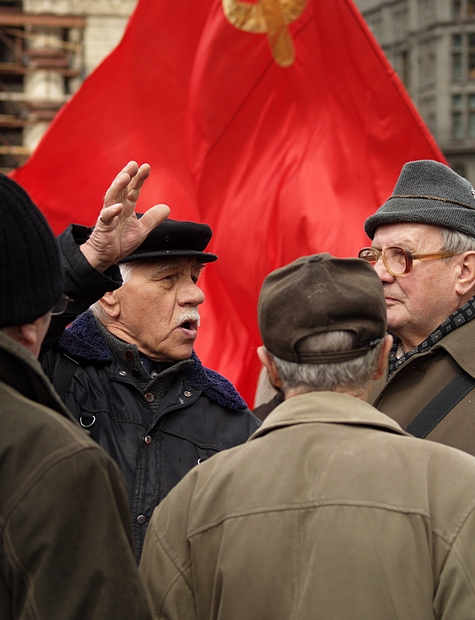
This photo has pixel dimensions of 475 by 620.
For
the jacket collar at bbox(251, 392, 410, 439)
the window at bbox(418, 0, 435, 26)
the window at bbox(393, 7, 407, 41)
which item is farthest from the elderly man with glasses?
the window at bbox(393, 7, 407, 41)

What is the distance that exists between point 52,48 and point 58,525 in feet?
71.2

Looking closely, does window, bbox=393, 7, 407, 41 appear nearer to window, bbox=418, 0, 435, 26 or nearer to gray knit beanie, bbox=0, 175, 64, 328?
window, bbox=418, 0, 435, 26

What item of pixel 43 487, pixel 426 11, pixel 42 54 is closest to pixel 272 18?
pixel 43 487

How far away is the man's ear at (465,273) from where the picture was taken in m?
3.19

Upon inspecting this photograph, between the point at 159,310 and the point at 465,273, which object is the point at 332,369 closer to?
the point at 159,310

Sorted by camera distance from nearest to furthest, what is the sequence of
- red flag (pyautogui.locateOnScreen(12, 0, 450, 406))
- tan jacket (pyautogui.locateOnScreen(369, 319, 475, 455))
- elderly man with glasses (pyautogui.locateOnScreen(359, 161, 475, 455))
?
tan jacket (pyautogui.locateOnScreen(369, 319, 475, 455)), elderly man with glasses (pyautogui.locateOnScreen(359, 161, 475, 455)), red flag (pyautogui.locateOnScreen(12, 0, 450, 406))

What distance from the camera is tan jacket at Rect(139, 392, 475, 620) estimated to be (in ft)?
5.76

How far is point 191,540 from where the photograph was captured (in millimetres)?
1896

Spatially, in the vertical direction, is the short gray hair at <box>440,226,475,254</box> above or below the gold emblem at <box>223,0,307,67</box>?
below

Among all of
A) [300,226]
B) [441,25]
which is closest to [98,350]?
[300,226]

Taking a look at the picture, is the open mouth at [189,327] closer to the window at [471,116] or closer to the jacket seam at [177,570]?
the jacket seam at [177,570]

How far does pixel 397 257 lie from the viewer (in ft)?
10.7

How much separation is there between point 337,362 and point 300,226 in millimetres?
3917

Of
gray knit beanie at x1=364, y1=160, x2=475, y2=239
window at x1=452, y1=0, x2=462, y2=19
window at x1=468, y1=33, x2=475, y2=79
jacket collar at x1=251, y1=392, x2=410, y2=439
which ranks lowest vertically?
jacket collar at x1=251, y1=392, x2=410, y2=439
